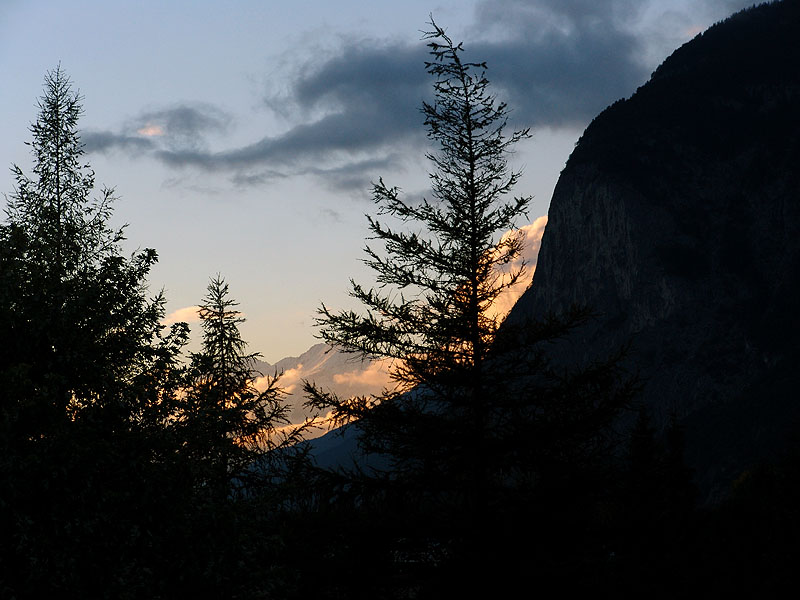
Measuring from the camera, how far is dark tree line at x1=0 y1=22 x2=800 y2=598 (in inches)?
520

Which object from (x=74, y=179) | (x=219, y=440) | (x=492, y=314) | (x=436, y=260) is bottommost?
(x=219, y=440)

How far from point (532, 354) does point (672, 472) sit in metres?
33.9

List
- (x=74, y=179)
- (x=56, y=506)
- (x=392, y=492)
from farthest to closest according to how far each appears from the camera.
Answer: (x=74, y=179), (x=392, y=492), (x=56, y=506)

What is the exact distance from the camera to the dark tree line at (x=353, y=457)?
13.2 meters

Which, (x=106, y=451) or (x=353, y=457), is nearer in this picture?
(x=106, y=451)

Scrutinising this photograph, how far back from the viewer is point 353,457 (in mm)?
18484

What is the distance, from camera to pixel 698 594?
30.0 m

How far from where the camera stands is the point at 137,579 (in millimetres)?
13156

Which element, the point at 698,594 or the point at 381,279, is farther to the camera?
the point at 698,594

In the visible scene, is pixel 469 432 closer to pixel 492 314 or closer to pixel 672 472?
pixel 492 314

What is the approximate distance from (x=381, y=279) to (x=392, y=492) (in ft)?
15.9

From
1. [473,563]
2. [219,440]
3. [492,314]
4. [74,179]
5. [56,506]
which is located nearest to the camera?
[56,506]

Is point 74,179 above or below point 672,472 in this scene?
above

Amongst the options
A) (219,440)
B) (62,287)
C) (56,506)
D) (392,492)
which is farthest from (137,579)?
(392,492)
